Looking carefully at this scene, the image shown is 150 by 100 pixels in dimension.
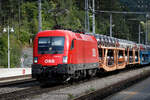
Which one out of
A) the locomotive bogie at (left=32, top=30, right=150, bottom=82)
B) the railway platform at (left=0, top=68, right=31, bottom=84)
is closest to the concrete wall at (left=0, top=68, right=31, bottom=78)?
the railway platform at (left=0, top=68, right=31, bottom=84)

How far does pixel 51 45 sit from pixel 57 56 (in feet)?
2.58

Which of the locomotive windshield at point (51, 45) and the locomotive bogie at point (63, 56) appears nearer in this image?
the locomotive bogie at point (63, 56)

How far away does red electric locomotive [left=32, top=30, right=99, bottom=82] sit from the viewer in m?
16.6

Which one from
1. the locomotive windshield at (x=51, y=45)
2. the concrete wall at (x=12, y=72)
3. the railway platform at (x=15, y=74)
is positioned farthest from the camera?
the concrete wall at (x=12, y=72)

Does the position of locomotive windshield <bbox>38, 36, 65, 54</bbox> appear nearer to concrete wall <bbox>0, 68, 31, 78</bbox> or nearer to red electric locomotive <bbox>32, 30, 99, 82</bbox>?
red electric locomotive <bbox>32, 30, 99, 82</bbox>

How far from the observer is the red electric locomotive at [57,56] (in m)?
16.6

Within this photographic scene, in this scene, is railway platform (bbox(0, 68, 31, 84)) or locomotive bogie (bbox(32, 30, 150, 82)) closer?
locomotive bogie (bbox(32, 30, 150, 82))

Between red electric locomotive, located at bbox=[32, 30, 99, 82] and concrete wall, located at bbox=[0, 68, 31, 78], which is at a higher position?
red electric locomotive, located at bbox=[32, 30, 99, 82]

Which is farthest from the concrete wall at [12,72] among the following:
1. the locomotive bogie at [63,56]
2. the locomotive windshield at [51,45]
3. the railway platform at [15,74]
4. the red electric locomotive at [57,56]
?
the locomotive windshield at [51,45]

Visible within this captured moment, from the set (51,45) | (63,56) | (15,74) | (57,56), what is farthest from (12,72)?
(63,56)

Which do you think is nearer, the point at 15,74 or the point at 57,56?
the point at 57,56

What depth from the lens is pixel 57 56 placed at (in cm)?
1683

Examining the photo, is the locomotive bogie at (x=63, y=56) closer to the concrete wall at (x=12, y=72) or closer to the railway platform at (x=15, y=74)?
the railway platform at (x=15, y=74)

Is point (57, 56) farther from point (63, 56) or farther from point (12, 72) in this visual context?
point (12, 72)
